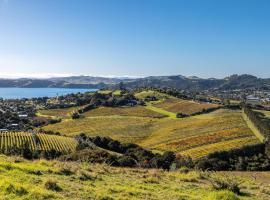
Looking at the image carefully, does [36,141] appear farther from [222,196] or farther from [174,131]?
[222,196]

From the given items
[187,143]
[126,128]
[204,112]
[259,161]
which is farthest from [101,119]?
[259,161]

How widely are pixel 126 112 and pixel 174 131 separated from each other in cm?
6298

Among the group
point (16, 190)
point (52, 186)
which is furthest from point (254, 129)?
point (16, 190)

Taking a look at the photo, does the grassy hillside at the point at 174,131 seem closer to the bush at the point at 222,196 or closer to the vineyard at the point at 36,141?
the vineyard at the point at 36,141

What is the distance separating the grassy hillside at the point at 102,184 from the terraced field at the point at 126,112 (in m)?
150

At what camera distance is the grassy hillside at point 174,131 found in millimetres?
98894

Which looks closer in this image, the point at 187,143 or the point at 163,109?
the point at 187,143

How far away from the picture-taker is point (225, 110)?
165 m

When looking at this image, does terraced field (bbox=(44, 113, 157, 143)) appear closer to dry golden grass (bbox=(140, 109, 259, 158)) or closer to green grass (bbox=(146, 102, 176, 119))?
dry golden grass (bbox=(140, 109, 259, 158))

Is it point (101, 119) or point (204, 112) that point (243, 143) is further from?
point (101, 119)

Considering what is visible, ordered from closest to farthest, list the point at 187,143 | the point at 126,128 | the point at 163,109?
the point at 187,143, the point at 126,128, the point at 163,109

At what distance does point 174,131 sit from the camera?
412 ft

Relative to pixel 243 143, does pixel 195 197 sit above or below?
above

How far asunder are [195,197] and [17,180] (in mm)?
6618
